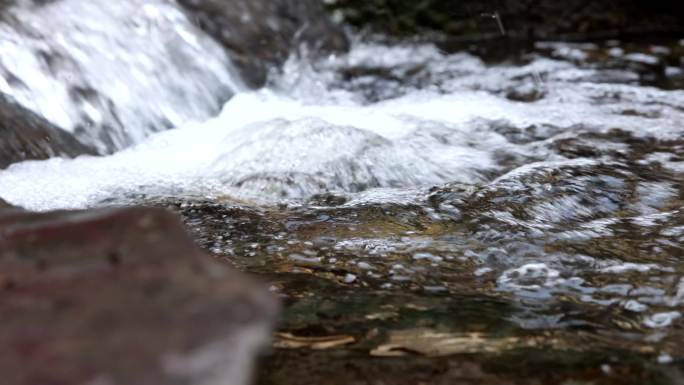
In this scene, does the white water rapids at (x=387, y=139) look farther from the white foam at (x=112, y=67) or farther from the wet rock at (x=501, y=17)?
the wet rock at (x=501, y=17)

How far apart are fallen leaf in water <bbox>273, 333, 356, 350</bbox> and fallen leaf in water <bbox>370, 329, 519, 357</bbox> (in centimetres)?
11

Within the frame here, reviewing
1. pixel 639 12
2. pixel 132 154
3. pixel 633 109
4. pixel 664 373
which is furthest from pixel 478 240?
pixel 639 12

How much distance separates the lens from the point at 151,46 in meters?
5.25

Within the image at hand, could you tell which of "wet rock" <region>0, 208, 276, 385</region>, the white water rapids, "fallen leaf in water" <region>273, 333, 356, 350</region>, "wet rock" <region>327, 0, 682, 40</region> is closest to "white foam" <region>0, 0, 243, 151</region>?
the white water rapids

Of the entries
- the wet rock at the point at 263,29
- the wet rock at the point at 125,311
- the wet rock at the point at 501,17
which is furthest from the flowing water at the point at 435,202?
the wet rock at the point at 501,17

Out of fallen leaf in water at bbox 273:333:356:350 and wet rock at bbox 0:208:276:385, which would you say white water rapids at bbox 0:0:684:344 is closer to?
fallen leaf in water at bbox 273:333:356:350

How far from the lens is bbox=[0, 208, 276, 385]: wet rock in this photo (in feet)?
3.31

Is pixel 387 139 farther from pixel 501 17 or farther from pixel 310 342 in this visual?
pixel 501 17

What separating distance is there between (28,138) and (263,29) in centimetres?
268

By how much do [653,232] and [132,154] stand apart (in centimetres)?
269

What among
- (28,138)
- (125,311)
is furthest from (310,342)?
(28,138)

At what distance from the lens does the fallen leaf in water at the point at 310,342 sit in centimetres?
208

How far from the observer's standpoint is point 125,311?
1.08 metres

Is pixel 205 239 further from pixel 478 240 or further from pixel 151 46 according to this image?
pixel 151 46
